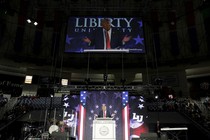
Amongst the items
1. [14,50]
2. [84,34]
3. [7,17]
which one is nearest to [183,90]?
[84,34]

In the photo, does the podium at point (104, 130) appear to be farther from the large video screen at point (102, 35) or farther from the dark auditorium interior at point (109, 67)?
the large video screen at point (102, 35)

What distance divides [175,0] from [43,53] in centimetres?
1245

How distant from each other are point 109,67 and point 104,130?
39.5 feet

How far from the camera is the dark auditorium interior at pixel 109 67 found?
37.1 feet

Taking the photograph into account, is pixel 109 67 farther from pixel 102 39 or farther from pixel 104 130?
pixel 104 130

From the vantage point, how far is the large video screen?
13375 millimetres

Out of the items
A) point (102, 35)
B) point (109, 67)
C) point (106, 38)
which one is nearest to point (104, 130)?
point (106, 38)

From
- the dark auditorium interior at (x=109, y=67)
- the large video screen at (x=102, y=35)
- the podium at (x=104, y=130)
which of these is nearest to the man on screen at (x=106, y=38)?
the large video screen at (x=102, y=35)

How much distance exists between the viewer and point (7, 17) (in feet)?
53.3

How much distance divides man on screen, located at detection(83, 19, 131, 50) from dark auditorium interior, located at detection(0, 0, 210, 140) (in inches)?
8.4

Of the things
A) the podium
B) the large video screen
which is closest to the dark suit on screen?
the large video screen

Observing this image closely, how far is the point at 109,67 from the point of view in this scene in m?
18.2

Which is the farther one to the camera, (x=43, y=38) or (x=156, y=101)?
(x=43, y=38)

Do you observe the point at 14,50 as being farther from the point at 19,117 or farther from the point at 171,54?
the point at 171,54
